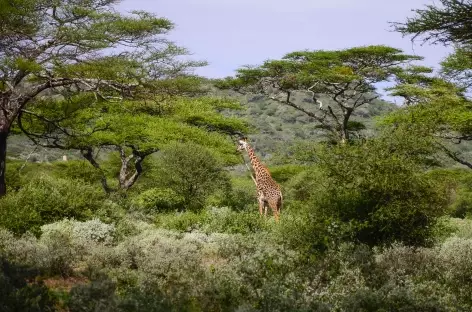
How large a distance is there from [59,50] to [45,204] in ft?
20.8

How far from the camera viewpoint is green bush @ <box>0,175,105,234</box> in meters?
13.3

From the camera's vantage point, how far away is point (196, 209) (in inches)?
883

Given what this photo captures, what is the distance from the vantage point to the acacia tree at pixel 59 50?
17578mm

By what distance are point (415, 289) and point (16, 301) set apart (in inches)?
205

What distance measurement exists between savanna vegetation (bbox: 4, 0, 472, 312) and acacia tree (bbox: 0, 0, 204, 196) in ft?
0.21

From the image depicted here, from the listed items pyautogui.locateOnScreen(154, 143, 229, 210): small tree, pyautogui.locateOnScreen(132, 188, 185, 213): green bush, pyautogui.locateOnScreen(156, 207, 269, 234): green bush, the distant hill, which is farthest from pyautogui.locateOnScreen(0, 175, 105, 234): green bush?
the distant hill

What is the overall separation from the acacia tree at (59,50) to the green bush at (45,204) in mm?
2898

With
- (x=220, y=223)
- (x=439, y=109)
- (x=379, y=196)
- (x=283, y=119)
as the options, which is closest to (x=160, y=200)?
(x=220, y=223)

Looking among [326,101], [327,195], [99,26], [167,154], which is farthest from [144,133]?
[326,101]

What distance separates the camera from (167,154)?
2275 centimetres

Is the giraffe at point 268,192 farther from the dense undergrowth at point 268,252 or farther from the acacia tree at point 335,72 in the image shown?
the acacia tree at point 335,72

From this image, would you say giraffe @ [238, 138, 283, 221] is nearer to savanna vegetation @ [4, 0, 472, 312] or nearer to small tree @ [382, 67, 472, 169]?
savanna vegetation @ [4, 0, 472, 312]

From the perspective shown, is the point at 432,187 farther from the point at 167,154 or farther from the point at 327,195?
the point at 167,154

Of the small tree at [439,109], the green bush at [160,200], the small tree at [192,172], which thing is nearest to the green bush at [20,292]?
the green bush at [160,200]
